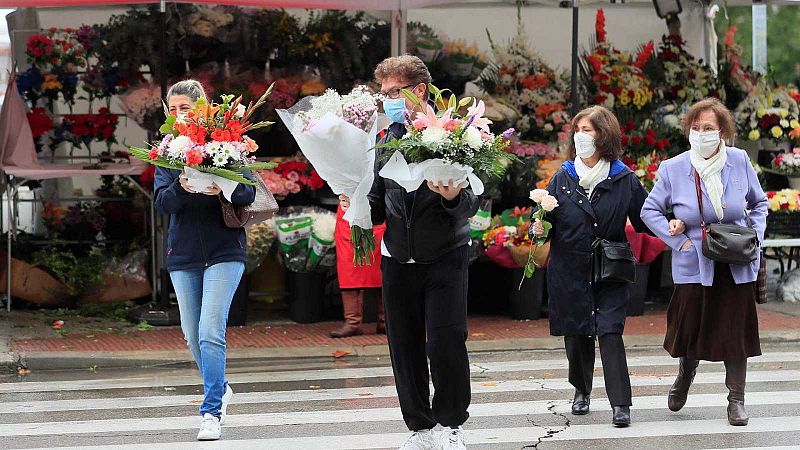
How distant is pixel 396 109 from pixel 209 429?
7.28ft

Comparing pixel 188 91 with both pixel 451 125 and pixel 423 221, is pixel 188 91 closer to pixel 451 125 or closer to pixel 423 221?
pixel 423 221

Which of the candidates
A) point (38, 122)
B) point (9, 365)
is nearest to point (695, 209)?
point (9, 365)

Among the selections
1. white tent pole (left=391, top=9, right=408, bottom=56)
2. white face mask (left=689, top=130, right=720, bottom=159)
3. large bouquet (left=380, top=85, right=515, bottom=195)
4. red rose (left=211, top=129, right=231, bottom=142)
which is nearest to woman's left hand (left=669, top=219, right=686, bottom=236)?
white face mask (left=689, top=130, right=720, bottom=159)

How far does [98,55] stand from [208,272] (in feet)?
22.0

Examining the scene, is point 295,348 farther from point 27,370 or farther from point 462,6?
point 462,6

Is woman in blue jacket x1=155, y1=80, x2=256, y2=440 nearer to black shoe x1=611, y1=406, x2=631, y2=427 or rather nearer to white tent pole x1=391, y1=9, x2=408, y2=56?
black shoe x1=611, y1=406, x2=631, y2=427

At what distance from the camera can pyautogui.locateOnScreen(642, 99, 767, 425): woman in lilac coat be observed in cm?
783

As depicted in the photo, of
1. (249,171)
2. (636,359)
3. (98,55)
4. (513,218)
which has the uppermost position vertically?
(98,55)

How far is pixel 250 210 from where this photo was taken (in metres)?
7.42

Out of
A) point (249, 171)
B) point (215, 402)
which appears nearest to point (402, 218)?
point (249, 171)

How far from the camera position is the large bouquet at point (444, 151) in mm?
6215

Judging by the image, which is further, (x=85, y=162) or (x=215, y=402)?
(x=85, y=162)

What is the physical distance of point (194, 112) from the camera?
7.23 m

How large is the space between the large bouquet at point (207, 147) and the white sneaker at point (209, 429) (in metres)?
1.28
